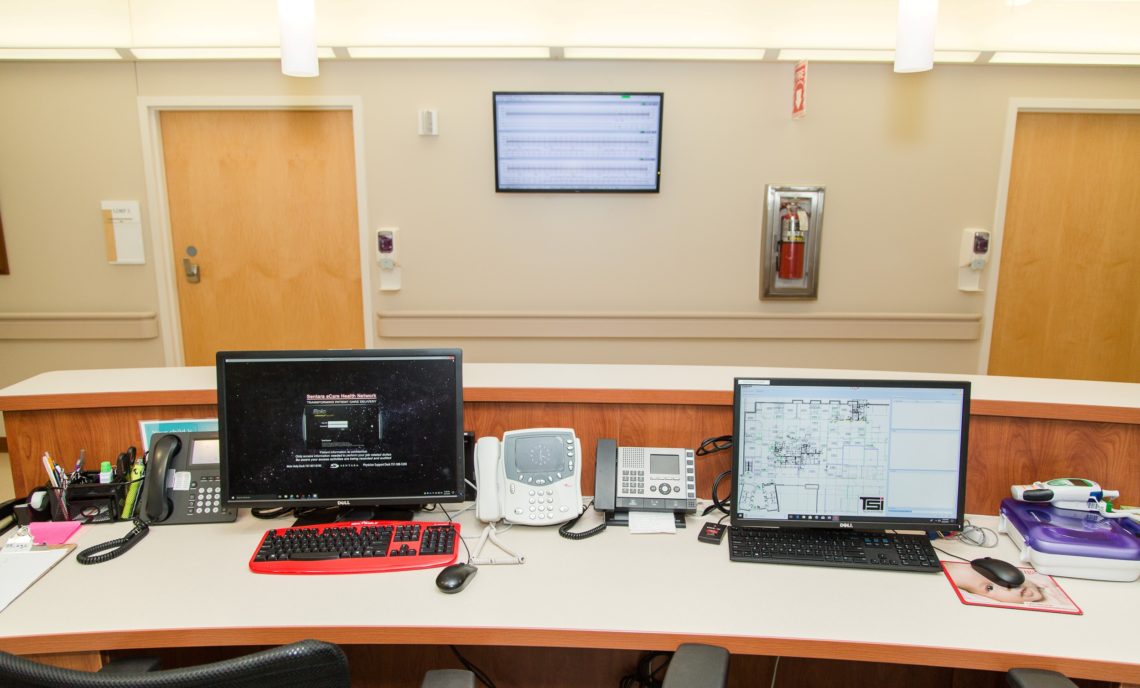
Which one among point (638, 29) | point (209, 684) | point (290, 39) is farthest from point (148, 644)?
point (638, 29)

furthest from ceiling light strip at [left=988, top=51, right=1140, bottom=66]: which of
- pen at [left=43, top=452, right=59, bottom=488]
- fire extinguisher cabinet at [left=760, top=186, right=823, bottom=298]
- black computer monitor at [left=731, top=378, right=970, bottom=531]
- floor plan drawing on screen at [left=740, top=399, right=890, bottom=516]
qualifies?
pen at [left=43, top=452, right=59, bottom=488]

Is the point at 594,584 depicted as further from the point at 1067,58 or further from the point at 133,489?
the point at 1067,58

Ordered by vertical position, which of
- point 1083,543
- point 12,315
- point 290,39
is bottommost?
point 1083,543

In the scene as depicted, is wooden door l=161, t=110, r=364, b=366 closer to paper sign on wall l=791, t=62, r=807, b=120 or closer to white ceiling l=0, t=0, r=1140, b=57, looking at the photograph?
white ceiling l=0, t=0, r=1140, b=57

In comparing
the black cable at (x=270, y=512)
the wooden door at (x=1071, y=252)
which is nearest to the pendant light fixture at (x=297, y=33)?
the black cable at (x=270, y=512)

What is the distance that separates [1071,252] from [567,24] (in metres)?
2.92

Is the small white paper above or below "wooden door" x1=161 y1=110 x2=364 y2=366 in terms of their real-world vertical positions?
below

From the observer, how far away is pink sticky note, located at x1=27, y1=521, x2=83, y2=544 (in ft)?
4.75

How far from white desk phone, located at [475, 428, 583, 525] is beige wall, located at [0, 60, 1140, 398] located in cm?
190

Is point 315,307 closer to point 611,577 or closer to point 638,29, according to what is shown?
point 638,29

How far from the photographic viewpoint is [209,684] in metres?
0.79

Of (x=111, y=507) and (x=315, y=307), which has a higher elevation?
(x=315, y=307)

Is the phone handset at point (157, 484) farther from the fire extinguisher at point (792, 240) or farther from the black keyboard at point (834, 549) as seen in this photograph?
the fire extinguisher at point (792, 240)

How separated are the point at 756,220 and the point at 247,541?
2771mm
